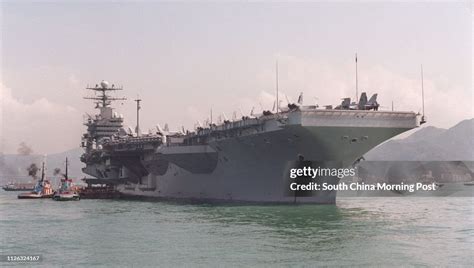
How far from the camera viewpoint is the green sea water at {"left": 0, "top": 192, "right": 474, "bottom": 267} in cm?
1554

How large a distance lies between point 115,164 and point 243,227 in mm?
27699

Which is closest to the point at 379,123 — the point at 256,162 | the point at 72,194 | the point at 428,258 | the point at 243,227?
the point at 256,162

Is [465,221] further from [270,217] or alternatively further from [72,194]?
[72,194]

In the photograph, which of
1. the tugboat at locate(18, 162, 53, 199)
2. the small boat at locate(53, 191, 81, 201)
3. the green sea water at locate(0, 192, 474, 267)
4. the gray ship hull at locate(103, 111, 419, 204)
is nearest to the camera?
the green sea water at locate(0, 192, 474, 267)

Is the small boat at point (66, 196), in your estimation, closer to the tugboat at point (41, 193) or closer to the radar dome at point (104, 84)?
the tugboat at point (41, 193)

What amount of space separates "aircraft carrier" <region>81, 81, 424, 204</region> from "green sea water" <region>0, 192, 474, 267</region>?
7.97 ft

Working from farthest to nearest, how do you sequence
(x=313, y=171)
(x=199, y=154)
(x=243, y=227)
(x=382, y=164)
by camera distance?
(x=382, y=164) → (x=199, y=154) → (x=313, y=171) → (x=243, y=227)

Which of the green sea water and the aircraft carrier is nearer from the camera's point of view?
the green sea water

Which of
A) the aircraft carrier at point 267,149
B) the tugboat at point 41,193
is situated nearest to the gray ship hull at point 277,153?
the aircraft carrier at point 267,149

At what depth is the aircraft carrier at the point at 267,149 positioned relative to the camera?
27.3m

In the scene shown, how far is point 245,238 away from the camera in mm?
19047

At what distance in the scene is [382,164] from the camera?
114 m

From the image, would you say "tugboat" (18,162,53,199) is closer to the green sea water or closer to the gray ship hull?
the gray ship hull

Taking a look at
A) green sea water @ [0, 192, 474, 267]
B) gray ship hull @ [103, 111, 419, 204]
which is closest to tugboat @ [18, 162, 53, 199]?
gray ship hull @ [103, 111, 419, 204]
